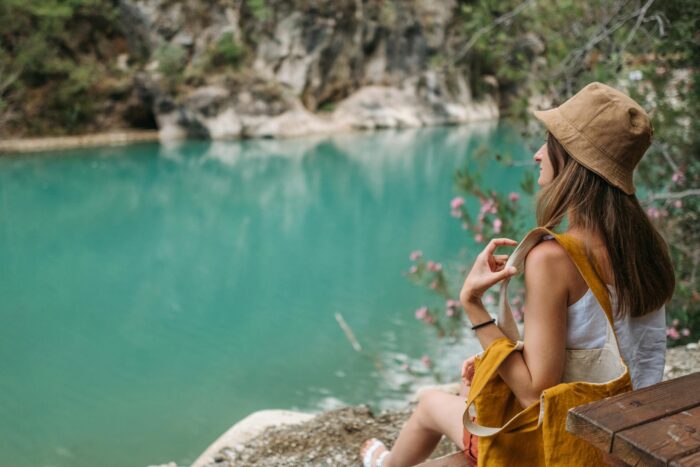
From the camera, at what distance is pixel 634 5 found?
4082mm

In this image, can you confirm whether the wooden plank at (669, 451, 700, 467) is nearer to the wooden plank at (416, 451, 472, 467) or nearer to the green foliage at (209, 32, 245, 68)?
the wooden plank at (416, 451, 472, 467)

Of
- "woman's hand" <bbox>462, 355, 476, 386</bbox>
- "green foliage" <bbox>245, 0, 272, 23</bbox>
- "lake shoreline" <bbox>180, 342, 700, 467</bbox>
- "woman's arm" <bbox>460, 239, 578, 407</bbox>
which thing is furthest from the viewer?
"green foliage" <bbox>245, 0, 272, 23</bbox>

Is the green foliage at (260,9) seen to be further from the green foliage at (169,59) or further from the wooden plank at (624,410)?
the wooden plank at (624,410)

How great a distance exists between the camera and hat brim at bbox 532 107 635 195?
1.49 metres

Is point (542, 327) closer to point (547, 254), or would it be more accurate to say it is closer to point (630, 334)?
point (547, 254)

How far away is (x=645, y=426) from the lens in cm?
128

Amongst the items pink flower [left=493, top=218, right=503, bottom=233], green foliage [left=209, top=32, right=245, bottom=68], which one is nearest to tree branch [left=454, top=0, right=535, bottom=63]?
pink flower [left=493, top=218, right=503, bottom=233]

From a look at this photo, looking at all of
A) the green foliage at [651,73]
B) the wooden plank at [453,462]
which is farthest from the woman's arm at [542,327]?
the green foliage at [651,73]

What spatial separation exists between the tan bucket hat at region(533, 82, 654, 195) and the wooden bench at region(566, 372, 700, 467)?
0.42 meters

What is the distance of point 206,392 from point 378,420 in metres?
2.54

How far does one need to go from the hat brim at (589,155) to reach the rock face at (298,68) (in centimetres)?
2068

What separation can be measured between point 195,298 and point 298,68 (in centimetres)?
1787

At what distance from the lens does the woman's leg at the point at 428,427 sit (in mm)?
1866

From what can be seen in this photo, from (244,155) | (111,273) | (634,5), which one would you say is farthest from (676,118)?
(244,155)
